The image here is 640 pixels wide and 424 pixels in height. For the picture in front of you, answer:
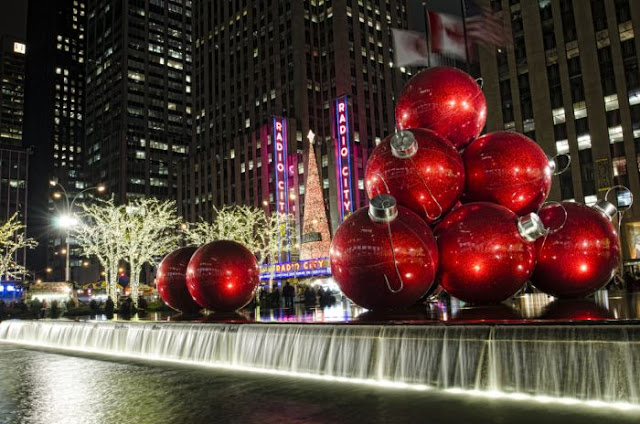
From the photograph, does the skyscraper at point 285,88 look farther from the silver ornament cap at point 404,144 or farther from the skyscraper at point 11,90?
the skyscraper at point 11,90

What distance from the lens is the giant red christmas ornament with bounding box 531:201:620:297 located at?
31.8 feet

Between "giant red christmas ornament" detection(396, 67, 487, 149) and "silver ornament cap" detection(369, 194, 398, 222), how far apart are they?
243cm

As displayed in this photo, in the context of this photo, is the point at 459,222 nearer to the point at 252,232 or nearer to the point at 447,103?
the point at 447,103

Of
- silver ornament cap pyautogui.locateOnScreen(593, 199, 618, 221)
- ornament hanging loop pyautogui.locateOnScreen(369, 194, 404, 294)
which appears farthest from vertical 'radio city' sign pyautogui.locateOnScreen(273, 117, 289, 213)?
ornament hanging loop pyautogui.locateOnScreen(369, 194, 404, 294)

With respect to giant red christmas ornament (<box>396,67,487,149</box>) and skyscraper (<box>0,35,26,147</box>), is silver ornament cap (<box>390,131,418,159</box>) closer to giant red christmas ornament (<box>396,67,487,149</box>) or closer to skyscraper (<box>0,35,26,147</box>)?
giant red christmas ornament (<box>396,67,487,149</box>)

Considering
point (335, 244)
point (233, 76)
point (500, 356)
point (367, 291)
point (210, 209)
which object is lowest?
point (500, 356)

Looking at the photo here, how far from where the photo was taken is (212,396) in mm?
8117

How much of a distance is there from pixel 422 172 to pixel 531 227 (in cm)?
198

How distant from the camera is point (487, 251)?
352 inches

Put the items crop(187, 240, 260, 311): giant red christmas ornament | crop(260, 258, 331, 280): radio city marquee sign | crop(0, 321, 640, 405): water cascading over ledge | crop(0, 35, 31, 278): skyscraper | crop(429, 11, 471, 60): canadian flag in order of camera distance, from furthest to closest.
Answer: crop(0, 35, 31, 278): skyscraper
crop(260, 258, 331, 280): radio city marquee sign
crop(429, 11, 471, 60): canadian flag
crop(187, 240, 260, 311): giant red christmas ornament
crop(0, 321, 640, 405): water cascading over ledge

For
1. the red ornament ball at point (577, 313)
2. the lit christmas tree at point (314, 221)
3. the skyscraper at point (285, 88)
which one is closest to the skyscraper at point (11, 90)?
the skyscraper at point (285, 88)

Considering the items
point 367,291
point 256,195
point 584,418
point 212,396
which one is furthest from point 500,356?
point 256,195

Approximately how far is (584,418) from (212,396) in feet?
16.4

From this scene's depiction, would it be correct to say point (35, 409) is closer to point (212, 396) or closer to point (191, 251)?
point (212, 396)
